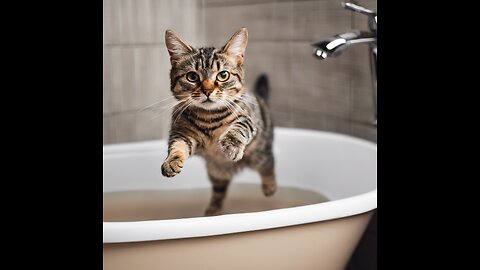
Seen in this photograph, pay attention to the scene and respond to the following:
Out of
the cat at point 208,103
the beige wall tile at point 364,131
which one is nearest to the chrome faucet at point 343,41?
the cat at point 208,103

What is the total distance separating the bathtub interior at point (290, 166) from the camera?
1.85 m

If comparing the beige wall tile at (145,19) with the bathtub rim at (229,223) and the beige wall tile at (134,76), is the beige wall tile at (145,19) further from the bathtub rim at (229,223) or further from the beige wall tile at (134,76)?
the bathtub rim at (229,223)

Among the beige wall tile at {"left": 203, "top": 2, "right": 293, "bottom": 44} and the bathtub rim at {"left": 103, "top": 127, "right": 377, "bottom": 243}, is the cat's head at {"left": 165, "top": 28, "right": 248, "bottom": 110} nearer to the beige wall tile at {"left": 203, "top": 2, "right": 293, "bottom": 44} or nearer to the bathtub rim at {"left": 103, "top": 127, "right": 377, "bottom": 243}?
the bathtub rim at {"left": 103, "top": 127, "right": 377, "bottom": 243}

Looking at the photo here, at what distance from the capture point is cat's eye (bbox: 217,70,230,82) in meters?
0.95

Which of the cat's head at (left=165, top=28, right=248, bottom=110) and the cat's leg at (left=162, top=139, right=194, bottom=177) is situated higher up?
the cat's head at (left=165, top=28, right=248, bottom=110)

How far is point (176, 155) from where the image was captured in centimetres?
95

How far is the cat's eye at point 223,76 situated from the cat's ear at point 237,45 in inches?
1.3

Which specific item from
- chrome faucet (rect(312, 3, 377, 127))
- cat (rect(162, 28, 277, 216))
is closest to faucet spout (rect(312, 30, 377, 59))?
chrome faucet (rect(312, 3, 377, 127))

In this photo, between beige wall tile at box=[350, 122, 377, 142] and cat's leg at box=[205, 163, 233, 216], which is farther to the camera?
beige wall tile at box=[350, 122, 377, 142]
